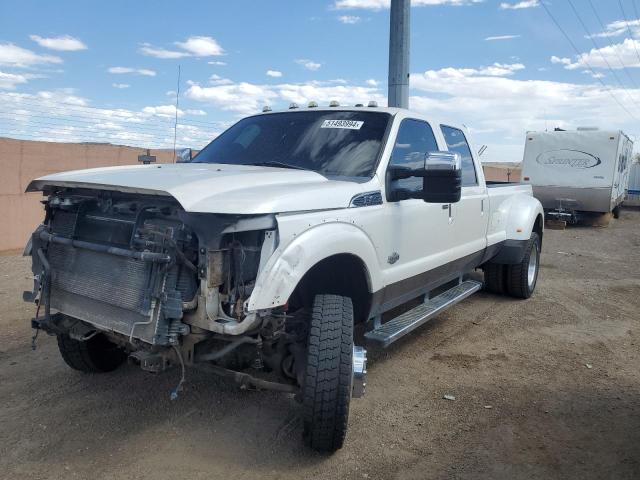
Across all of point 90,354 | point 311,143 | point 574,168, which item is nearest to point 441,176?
point 311,143

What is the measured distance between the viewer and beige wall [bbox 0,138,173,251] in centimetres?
938

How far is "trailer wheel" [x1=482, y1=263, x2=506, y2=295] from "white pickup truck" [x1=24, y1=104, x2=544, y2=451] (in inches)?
107

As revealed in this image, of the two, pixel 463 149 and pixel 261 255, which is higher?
pixel 463 149

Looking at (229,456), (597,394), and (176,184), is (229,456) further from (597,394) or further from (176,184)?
(597,394)

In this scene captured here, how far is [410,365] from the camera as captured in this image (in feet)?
15.8

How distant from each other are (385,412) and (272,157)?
2.09 meters

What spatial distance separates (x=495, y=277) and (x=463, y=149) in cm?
213

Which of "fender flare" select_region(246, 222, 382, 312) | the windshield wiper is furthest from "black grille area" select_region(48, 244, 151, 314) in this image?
the windshield wiper

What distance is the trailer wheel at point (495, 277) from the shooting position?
704 cm

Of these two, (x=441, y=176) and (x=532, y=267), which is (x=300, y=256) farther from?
(x=532, y=267)

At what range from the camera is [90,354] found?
166 inches

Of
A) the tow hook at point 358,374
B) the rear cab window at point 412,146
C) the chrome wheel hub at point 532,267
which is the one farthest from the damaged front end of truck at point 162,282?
the chrome wheel hub at point 532,267

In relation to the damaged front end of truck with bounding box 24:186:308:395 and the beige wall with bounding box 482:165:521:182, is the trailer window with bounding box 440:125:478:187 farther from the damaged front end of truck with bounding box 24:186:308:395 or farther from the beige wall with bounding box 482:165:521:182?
the beige wall with bounding box 482:165:521:182

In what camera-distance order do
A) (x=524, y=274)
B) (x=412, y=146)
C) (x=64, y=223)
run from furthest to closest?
(x=524, y=274), (x=412, y=146), (x=64, y=223)
